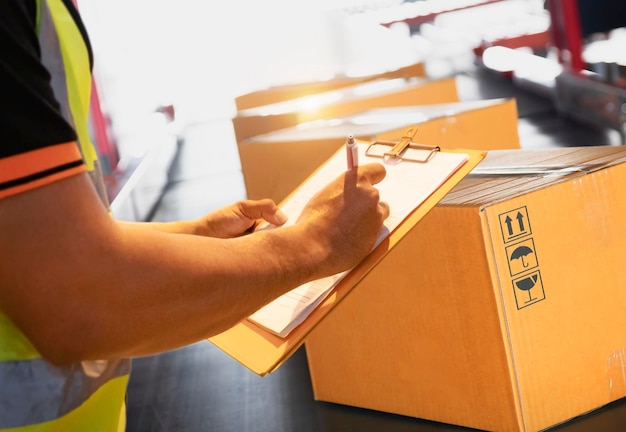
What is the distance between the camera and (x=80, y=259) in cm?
75

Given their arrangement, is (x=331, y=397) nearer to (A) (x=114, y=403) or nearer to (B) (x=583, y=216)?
(B) (x=583, y=216)

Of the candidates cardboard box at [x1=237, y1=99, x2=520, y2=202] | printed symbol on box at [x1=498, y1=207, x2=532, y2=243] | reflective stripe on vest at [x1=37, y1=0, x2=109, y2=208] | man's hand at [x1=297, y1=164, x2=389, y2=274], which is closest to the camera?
reflective stripe on vest at [x1=37, y1=0, x2=109, y2=208]

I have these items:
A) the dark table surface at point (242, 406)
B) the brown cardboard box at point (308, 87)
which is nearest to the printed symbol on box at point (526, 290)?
the dark table surface at point (242, 406)

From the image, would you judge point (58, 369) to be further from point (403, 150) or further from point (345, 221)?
point (403, 150)

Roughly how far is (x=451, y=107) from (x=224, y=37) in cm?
936

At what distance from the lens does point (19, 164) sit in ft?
2.31

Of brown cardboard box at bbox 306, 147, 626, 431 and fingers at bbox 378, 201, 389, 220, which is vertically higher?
fingers at bbox 378, 201, 389, 220

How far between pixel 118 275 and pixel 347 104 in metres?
2.18

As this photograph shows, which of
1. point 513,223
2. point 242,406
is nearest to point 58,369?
point 513,223

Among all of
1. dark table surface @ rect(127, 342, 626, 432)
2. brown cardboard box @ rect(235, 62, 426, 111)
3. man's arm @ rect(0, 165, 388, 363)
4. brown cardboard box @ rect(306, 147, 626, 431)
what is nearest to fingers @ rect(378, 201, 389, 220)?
man's arm @ rect(0, 165, 388, 363)

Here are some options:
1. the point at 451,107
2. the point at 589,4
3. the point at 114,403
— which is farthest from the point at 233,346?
the point at 589,4

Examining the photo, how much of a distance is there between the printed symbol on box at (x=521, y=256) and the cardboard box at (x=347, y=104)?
155 centimetres

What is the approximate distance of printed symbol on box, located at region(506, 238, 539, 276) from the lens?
1.40 metres

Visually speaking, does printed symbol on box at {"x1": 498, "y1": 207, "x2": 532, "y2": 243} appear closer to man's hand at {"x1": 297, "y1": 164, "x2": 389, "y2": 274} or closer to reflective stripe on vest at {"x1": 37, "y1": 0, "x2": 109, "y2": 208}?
man's hand at {"x1": 297, "y1": 164, "x2": 389, "y2": 274}
